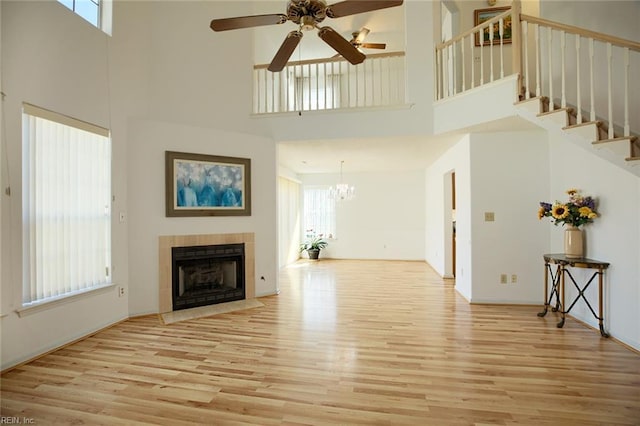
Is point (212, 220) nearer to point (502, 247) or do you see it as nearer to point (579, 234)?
point (502, 247)

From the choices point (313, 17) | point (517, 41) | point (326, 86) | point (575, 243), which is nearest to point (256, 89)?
point (326, 86)

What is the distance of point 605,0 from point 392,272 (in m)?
5.31

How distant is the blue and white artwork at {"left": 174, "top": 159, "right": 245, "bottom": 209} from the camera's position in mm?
4277

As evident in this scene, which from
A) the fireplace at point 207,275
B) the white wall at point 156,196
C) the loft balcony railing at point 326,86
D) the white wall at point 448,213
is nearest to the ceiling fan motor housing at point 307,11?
the loft balcony railing at point 326,86

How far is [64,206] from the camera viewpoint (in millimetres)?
3115

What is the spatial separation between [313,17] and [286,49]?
457 millimetres

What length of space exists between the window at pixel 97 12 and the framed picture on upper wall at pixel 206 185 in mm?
1611

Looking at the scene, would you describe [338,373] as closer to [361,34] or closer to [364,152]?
[364,152]

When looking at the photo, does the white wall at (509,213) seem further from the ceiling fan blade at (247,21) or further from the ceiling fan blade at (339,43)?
the ceiling fan blade at (247,21)

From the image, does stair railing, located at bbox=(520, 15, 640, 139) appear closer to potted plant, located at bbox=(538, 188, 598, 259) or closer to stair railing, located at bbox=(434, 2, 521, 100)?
stair railing, located at bbox=(434, 2, 521, 100)

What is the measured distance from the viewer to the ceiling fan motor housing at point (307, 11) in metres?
2.39

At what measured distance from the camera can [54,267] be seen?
9.94 feet

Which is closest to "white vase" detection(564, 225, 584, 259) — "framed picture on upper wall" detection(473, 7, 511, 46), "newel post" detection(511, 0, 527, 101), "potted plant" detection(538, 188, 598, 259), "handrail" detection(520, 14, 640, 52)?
"potted plant" detection(538, 188, 598, 259)

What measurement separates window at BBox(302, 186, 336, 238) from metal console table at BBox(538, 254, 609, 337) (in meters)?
5.51
